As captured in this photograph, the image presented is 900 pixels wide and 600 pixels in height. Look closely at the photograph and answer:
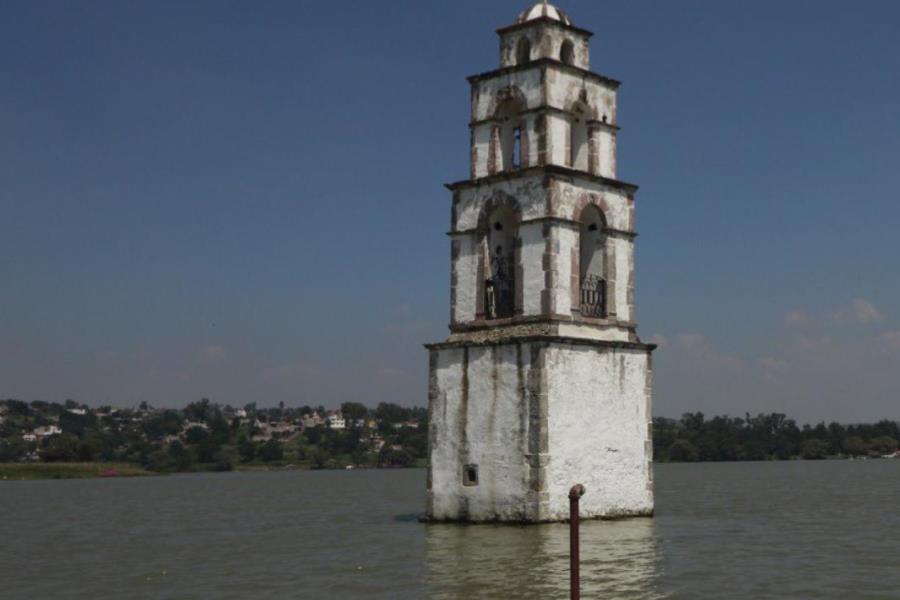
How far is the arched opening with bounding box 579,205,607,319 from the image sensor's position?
3178cm

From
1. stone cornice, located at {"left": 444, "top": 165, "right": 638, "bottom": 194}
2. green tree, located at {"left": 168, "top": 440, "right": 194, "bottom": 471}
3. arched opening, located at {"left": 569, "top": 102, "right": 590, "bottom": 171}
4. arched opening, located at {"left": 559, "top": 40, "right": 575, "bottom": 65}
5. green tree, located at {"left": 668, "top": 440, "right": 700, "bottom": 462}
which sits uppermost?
arched opening, located at {"left": 559, "top": 40, "right": 575, "bottom": 65}

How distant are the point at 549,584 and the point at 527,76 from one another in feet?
48.7

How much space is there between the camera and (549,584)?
21609 mm

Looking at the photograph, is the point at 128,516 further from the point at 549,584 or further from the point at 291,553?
the point at 549,584

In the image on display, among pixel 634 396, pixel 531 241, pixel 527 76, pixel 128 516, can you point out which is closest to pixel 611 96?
pixel 527 76

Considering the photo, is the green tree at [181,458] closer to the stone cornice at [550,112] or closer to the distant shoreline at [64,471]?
the distant shoreline at [64,471]

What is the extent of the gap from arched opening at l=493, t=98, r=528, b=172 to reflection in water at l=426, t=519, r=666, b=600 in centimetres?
952

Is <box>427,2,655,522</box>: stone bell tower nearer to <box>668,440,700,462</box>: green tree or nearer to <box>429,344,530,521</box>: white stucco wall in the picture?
<box>429,344,530,521</box>: white stucco wall

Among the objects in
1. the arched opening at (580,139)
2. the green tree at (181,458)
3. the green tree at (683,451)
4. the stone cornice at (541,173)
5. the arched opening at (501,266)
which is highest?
the arched opening at (580,139)

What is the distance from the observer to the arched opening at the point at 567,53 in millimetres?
32500

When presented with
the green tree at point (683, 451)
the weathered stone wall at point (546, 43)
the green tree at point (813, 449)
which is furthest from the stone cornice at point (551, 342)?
the green tree at point (813, 449)

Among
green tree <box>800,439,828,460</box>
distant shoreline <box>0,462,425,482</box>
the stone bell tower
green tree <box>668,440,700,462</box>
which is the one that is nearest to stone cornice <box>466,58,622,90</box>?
the stone bell tower

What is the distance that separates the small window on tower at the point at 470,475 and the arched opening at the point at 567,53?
35.9 feet

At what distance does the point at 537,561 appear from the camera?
24078 millimetres
